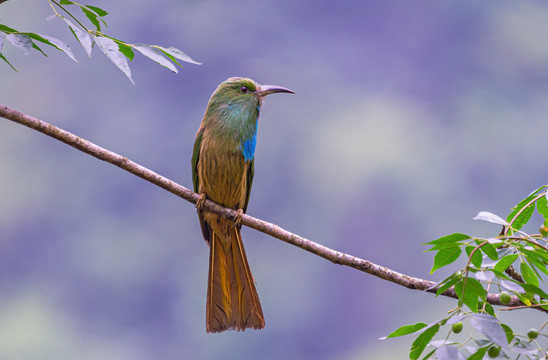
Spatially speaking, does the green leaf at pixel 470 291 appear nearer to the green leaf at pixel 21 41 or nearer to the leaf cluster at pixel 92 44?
the leaf cluster at pixel 92 44

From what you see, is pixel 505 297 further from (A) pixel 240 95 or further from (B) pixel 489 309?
(A) pixel 240 95

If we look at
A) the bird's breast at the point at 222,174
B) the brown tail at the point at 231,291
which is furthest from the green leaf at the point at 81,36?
the brown tail at the point at 231,291

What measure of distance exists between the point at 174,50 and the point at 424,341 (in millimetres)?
935

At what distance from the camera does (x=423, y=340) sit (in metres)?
1.26

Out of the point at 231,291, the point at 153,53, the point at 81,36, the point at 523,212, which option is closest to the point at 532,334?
the point at 523,212

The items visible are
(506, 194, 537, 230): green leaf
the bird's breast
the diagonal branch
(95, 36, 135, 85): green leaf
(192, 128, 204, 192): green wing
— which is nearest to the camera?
(95, 36, 135, 85): green leaf

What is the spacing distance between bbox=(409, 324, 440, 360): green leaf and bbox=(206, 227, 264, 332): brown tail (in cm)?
142

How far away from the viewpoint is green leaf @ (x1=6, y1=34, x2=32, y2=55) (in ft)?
4.36

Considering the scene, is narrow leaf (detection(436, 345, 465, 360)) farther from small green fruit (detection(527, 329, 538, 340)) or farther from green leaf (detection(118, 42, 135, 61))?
green leaf (detection(118, 42, 135, 61))

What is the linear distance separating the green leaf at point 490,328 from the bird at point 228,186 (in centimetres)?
156

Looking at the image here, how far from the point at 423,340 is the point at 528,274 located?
1.26 ft

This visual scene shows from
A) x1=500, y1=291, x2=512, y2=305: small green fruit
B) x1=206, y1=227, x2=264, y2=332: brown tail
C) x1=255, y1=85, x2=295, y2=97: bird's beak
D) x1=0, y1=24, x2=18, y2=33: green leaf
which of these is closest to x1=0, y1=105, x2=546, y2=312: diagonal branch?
x1=500, y1=291, x2=512, y2=305: small green fruit

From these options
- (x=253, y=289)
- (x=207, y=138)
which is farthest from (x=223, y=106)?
(x=253, y=289)

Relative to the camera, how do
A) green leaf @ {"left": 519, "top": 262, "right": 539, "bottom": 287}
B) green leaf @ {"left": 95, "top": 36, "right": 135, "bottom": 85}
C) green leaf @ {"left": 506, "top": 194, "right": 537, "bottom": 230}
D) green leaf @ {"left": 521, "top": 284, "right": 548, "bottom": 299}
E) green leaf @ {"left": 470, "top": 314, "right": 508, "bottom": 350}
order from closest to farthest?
green leaf @ {"left": 470, "top": 314, "right": 508, "bottom": 350}, green leaf @ {"left": 521, "top": 284, "right": 548, "bottom": 299}, green leaf @ {"left": 95, "top": 36, "right": 135, "bottom": 85}, green leaf @ {"left": 519, "top": 262, "right": 539, "bottom": 287}, green leaf @ {"left": 506, "top": 194, "right": 537, "bottom": 230}
